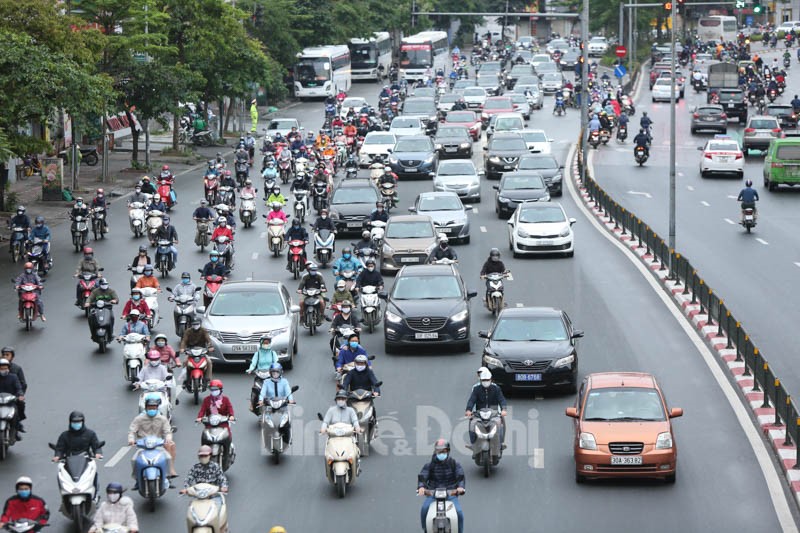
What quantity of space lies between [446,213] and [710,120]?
36.0 m

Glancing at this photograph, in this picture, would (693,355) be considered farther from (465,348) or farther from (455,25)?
(455,25)

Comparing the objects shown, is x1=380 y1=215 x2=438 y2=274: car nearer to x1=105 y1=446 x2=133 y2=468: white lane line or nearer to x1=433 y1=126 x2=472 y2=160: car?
x1=105 y1=446 x2=133 y2=468: white lane line

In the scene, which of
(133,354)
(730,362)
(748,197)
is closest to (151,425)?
(133,354)

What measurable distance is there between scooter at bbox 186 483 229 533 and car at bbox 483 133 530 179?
40499mm

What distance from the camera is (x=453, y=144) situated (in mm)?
62250

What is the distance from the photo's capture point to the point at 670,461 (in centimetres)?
1911

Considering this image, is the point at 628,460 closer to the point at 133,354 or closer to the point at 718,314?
the point at 133,354

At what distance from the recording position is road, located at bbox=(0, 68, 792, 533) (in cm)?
1822

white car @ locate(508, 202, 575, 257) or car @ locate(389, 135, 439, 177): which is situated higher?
car @ locate(389, 135, 439, 177)

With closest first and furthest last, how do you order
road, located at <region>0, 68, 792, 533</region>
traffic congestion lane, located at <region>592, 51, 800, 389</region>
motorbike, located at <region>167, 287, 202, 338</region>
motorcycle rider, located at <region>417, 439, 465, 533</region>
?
1. motorcycle rider, located at <region>417, 439, 465, 533</region>
2. road, located at <region>0, 68, 792, 533</region>
3. motorbike, located at <region>167, 287, 202, 338</region>
4. traffic congestion lane, located at <region>592, 51, 800, 389</region>

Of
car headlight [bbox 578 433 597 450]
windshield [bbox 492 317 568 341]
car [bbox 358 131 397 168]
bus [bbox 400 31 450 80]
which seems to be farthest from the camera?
bus [bbox 400 31 450 80]

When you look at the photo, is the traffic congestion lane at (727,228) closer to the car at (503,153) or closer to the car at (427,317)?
the car at (503,153)

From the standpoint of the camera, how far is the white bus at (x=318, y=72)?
97.8m

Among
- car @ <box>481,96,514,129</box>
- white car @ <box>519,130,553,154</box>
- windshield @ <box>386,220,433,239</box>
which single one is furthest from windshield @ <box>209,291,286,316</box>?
car @ <box>481,96,514,129</box>
